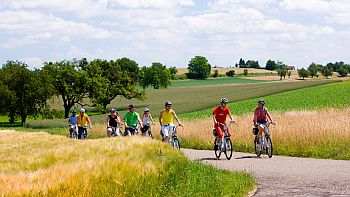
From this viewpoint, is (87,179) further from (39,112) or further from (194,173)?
(39,112)

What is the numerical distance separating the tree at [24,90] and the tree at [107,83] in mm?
6609

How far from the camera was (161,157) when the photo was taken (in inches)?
468

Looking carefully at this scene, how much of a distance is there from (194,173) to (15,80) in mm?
72165

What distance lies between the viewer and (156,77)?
136000 mm

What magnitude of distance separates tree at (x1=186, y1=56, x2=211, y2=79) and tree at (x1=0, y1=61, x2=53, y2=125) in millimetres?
101001

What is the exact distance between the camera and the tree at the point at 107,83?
85169 millimetres

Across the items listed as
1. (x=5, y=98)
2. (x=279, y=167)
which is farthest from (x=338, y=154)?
(x=5, y=98)

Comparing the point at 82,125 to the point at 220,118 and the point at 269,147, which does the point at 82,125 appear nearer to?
the point at 220,118

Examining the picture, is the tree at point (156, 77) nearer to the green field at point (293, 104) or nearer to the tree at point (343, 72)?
the green field at point (293, 104)

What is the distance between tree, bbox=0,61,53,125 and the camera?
81.4 metres

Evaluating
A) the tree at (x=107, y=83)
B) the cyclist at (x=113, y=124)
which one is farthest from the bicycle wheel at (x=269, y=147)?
the tree at (x=107, y=83)

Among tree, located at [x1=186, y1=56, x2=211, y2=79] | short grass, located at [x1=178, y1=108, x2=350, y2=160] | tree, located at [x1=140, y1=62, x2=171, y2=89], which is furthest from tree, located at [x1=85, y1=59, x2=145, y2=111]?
tree, located at [x1=186, y1=56, x2=211, y2=79]

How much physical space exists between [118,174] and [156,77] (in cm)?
12658

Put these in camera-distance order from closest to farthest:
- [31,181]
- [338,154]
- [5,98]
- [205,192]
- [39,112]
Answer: [31,181]
[205,192]
[338,154]
[5,98]
[39,112]
